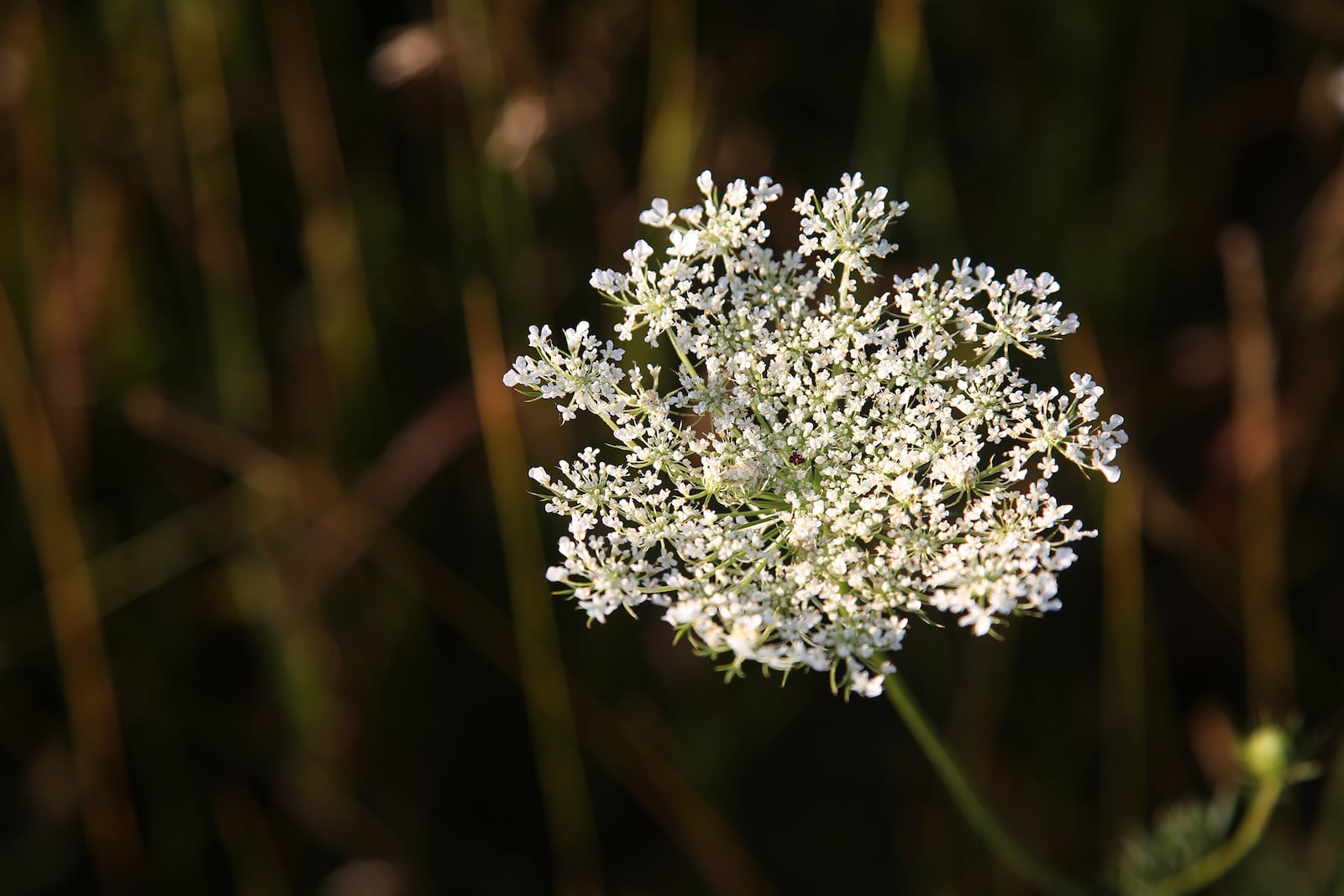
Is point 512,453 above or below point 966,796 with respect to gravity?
above

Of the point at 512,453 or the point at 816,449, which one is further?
the point at 512,453

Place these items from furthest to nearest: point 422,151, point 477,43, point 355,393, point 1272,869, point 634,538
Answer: point 422,151 → point 355,393 → point 477,43 → point 1272,869 → point 634,538

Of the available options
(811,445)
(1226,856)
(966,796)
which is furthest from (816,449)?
(1226,856)

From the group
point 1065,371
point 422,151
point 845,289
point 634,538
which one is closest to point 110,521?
point 422,151

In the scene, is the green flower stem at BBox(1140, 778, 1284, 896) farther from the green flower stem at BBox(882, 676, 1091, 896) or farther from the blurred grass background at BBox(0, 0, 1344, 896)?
the blurred grass background at BBox(0, 0, 1344, 896)

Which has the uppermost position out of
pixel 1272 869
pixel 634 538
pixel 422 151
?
pixel 422 151

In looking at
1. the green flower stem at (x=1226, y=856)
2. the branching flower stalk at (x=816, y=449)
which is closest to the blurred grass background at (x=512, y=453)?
the green flower stem at (x=1226, y=856)

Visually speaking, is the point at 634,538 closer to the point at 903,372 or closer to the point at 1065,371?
the point at 903,372

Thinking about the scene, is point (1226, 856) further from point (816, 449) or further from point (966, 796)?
point (816, 449)
